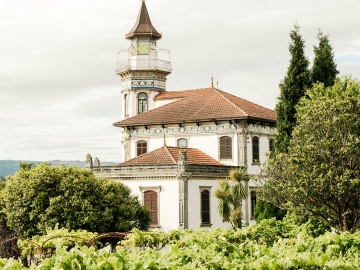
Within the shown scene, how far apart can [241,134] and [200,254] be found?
28932mm

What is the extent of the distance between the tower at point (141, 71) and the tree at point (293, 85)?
1594 cm

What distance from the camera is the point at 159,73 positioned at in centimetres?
4894

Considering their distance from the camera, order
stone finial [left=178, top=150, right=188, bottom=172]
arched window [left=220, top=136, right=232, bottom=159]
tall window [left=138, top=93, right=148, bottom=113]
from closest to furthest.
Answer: stone finial [left=178, top=150, right=188, bottom=172], arched window [left=220, top=136, right=232, bottom=159], tall window [left=138, top=93, right=148, bottom=113]

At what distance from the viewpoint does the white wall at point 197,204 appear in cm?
3591

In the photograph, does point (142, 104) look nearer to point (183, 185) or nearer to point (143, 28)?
point (143, 28)

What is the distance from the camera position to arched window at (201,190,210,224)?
120ft

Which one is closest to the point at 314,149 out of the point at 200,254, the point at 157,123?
the point at 200,254

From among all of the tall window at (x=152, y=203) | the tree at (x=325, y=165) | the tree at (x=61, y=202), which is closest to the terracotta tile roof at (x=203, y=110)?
the tall window at (x=152, y=203)

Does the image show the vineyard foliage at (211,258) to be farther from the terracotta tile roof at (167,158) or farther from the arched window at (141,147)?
the arched window at (141,147)

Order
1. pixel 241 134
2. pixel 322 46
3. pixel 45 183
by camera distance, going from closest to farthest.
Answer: pixel 45 183 < pixel 322 46 < pixel 241 134

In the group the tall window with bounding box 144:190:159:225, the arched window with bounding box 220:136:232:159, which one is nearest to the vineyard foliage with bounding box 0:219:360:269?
the tall window with bounding box 144:190:159:225

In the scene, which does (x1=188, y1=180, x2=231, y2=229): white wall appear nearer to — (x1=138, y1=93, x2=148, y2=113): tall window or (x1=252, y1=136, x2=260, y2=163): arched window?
(x1=252, y1=136, x2=260, y2=163): arched window

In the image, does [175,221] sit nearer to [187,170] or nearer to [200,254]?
[187,170]

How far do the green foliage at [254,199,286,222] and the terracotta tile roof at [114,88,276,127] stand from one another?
22.4ft
